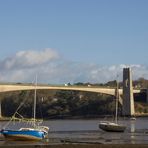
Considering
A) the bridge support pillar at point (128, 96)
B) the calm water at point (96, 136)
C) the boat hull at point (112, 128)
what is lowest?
the calm water at point (96, 136)

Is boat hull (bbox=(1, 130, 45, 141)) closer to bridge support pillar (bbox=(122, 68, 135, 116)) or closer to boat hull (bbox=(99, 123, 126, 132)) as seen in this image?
boat hull (bbox=(99, 123, 126, 132))

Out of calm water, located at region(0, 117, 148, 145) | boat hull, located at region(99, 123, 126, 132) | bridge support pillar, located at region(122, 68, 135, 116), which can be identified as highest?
bridge support pillar, located at region(122, 68, 135, 116)

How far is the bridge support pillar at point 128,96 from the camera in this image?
185 m

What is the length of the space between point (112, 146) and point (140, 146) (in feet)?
7.53

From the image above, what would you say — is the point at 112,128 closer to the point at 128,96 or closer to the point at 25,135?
the point at 25,135

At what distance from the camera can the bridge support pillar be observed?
18475 centimetres

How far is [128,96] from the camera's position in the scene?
7318 inches

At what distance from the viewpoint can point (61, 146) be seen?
51.0 m

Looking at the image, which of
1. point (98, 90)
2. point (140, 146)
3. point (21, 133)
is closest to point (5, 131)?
point (21, 133)

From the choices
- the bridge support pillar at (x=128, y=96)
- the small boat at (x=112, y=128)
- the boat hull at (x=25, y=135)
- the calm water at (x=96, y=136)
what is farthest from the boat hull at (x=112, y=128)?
the bridge support pillar at (x=128, y=96)

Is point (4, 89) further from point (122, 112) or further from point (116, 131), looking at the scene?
point (116, 131)

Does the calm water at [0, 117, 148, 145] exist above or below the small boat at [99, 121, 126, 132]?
below

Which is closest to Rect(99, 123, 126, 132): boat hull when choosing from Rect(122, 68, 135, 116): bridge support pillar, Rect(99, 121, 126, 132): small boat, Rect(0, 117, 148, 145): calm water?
Rect(99, 121, 126, 132): small boat

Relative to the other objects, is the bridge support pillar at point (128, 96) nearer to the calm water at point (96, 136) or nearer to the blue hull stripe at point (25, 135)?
the calm water at point (96, 136)
